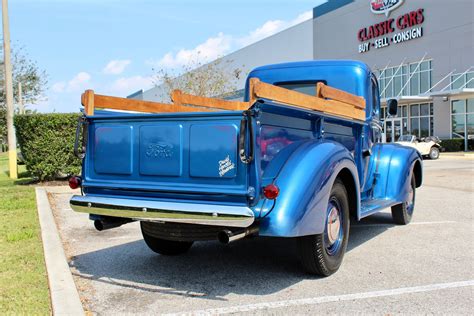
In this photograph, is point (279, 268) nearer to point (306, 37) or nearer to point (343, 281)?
point (343, 281)

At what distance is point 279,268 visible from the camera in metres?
4.93

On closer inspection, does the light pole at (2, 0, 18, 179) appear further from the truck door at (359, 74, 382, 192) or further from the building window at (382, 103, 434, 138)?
the building window at (382, 103, 434, 138)

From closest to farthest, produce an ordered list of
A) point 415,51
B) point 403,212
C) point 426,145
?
point 403,212
point 426,145
point 415,51

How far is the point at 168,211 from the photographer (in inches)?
157

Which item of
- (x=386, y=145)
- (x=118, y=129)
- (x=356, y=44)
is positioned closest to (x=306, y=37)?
(x=356, y=44)

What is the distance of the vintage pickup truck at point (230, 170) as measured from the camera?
12.6 feet

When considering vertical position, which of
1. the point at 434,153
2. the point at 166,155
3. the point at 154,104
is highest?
the point at 154,104

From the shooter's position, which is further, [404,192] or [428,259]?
[404,192]

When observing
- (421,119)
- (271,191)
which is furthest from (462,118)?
(271,191)

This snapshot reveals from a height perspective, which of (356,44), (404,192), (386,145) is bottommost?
(404,192)

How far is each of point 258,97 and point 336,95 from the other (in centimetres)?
147

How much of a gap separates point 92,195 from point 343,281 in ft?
8.19

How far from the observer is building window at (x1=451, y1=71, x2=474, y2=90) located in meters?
27.4

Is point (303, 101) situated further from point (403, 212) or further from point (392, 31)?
point (392, 31)
